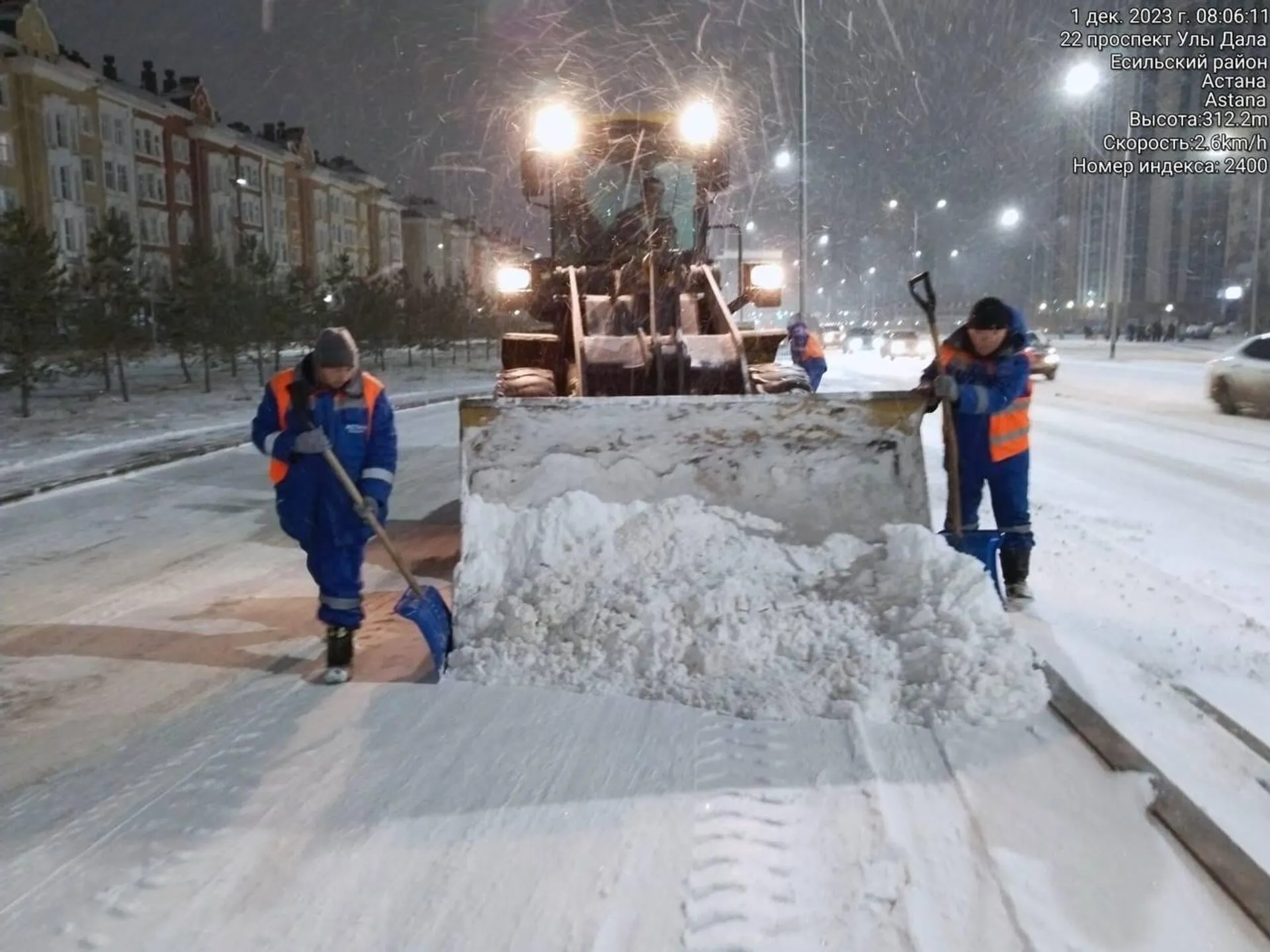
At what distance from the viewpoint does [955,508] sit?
18.6 feet

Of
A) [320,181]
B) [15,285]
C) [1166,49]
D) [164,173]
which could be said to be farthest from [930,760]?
[1166,49]

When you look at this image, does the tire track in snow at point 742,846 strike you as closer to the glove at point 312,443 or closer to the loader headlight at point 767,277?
the glove at point 312,443

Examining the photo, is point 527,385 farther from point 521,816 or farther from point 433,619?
point 521,816

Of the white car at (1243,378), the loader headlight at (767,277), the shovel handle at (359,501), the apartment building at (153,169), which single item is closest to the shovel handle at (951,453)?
the shovel handle at (359,501)

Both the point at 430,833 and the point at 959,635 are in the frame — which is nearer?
the point at 430,833

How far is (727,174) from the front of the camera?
928cm

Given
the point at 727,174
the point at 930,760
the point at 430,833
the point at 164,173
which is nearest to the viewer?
the point at 430,833

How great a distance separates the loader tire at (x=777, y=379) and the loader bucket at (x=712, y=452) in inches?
82.3

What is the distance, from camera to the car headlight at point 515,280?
9.20 meters

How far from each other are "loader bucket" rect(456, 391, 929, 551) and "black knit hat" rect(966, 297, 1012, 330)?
56cm

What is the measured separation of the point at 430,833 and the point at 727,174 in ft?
23.5

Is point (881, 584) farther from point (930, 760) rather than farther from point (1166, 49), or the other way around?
point (1166, 49)

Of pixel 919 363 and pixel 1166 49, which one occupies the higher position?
pixel 1166 49

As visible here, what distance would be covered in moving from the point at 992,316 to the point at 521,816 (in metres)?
3.67
